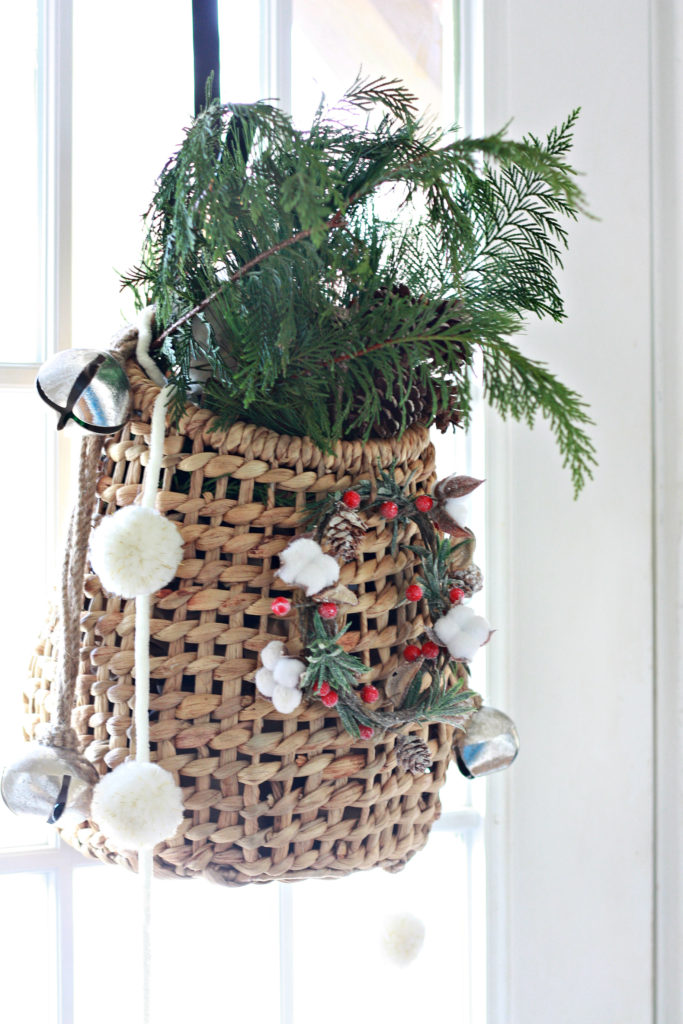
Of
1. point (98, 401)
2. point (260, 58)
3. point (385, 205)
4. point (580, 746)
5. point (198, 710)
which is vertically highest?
point (260, 58)

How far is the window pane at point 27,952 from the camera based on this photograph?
64cm

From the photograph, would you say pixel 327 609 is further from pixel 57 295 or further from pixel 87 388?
pixel 57 295

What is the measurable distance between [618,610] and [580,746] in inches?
5.1

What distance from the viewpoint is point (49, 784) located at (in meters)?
0.39

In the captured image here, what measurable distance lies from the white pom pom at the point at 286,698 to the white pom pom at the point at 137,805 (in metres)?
0.06

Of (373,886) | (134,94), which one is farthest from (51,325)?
(373,886)

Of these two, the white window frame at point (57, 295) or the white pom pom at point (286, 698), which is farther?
the white window frame at point (57, 295)

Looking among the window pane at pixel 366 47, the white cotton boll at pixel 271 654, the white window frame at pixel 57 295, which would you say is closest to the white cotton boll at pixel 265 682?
the white cotton boll at pixel 271 654

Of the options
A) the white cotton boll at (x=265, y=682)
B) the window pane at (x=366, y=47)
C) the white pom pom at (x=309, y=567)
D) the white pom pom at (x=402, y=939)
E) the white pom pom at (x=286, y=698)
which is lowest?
the white pom pom at (x=402, y=939)

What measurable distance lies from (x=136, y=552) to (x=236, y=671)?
79 mm

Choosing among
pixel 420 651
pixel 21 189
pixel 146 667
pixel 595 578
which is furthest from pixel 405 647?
pixel 21 189

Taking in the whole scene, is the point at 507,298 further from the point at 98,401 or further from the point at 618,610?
the point at 618,610

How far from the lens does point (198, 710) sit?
15.8 inches

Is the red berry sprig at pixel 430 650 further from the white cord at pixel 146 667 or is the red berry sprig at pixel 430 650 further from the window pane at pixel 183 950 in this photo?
the window pane at pixel 183 950
